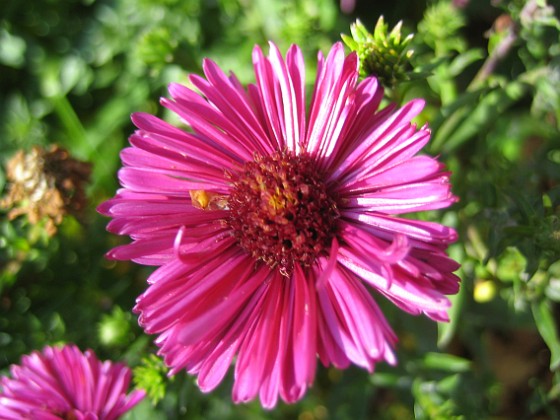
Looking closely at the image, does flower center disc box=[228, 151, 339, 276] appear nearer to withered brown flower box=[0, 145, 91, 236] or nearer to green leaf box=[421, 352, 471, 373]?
withered brown flower box=[0, 145, 91, 236]

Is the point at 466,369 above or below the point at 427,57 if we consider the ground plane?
below

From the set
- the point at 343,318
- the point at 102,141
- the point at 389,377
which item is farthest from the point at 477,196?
the point at 102,141

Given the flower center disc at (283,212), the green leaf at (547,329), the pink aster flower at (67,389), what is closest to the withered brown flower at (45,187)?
the pink aster flower at (67,389)

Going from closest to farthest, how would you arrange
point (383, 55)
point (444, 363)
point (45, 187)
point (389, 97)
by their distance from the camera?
point (383, 55) < point (389, 97) < point (45, 187) < point (444, 363)

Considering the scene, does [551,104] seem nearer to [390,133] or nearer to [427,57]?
[427,57]

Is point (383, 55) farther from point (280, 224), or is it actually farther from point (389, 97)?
point (280, 224)

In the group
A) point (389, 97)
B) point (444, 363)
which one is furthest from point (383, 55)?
point (444, 363)

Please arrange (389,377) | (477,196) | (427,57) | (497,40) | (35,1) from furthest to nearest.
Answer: (35,1), (427,57), (389,377), (477,196), (497,40)
